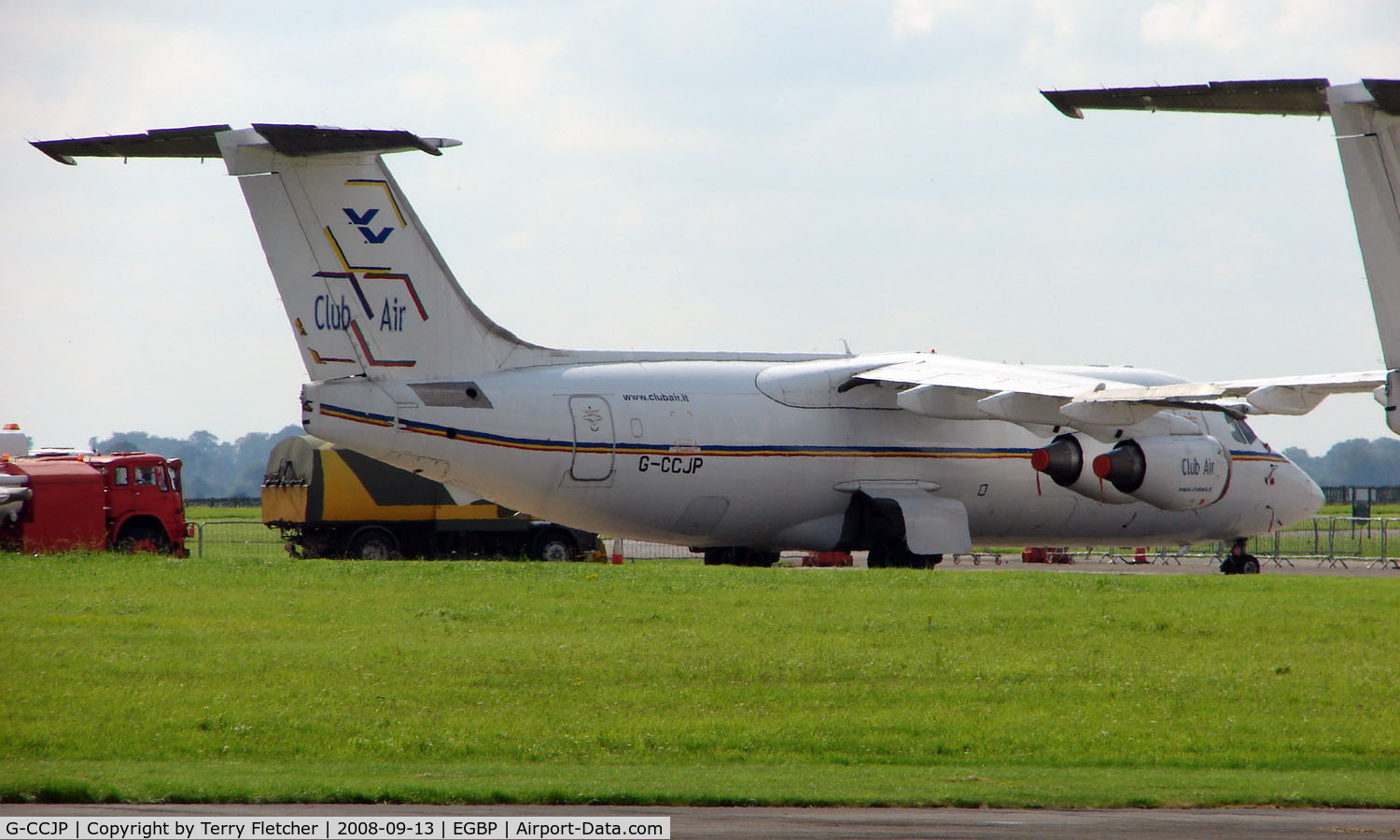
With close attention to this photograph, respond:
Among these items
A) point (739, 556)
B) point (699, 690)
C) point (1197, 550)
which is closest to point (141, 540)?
point (739, 556)

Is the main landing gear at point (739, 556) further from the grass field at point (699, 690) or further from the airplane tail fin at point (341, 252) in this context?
the airplane tail fin at point (341, 252)

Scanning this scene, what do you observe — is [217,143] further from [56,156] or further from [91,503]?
[91,503]

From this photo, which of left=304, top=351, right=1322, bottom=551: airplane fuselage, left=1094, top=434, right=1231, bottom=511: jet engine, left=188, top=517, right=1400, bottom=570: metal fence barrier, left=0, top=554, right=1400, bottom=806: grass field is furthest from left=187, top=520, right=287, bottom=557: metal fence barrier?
left=1094, top=434, right=1231, bottom=511: jet engine

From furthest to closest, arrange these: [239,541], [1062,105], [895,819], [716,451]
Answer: [239,541], [716,451], [1062,105], [895,819]

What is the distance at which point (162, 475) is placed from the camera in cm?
3528

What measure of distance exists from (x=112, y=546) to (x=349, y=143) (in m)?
16.9

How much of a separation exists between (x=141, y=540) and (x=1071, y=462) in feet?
→ 68.1

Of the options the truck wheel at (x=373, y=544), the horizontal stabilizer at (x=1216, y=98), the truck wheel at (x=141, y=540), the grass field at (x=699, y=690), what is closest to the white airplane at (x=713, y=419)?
the grass field at (x=699, y=690)

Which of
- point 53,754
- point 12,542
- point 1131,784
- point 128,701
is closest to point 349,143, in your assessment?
point 128,701

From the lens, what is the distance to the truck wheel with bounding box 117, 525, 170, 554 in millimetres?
33875

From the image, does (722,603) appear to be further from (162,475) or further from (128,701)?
(162,475)

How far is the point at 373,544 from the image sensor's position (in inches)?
1458

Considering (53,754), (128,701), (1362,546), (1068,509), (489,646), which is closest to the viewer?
(53,754)

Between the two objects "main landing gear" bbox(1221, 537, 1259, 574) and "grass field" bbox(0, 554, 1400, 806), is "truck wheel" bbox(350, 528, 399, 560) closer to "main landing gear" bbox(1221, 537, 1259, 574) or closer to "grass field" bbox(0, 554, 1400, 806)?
"grass field" bbox(0, 554, 1400, 806)
